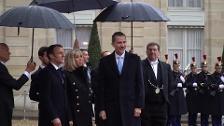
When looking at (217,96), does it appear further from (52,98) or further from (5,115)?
(52,98)

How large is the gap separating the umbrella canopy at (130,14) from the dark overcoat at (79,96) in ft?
7.42

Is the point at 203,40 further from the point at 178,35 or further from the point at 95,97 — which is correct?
the point at 95,97

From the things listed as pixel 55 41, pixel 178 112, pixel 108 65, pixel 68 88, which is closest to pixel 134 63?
pixel 108 65

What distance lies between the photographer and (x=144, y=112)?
10938mm

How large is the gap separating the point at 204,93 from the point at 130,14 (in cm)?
652

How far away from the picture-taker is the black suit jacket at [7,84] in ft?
32.6

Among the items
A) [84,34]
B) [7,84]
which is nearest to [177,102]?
[7,84]

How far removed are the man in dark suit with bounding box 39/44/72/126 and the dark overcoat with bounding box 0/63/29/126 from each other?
0.57 m

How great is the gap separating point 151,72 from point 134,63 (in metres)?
1.24

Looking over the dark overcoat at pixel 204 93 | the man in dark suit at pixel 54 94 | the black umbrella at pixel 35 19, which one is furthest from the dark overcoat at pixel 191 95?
the man in dark suit at pixel 54 94

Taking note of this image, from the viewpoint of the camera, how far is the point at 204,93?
1809cm

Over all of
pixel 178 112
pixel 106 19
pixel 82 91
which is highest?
pixel 106 19

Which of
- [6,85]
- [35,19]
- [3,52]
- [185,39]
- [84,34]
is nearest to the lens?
[6,85]

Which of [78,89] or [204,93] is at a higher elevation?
[78,89]
